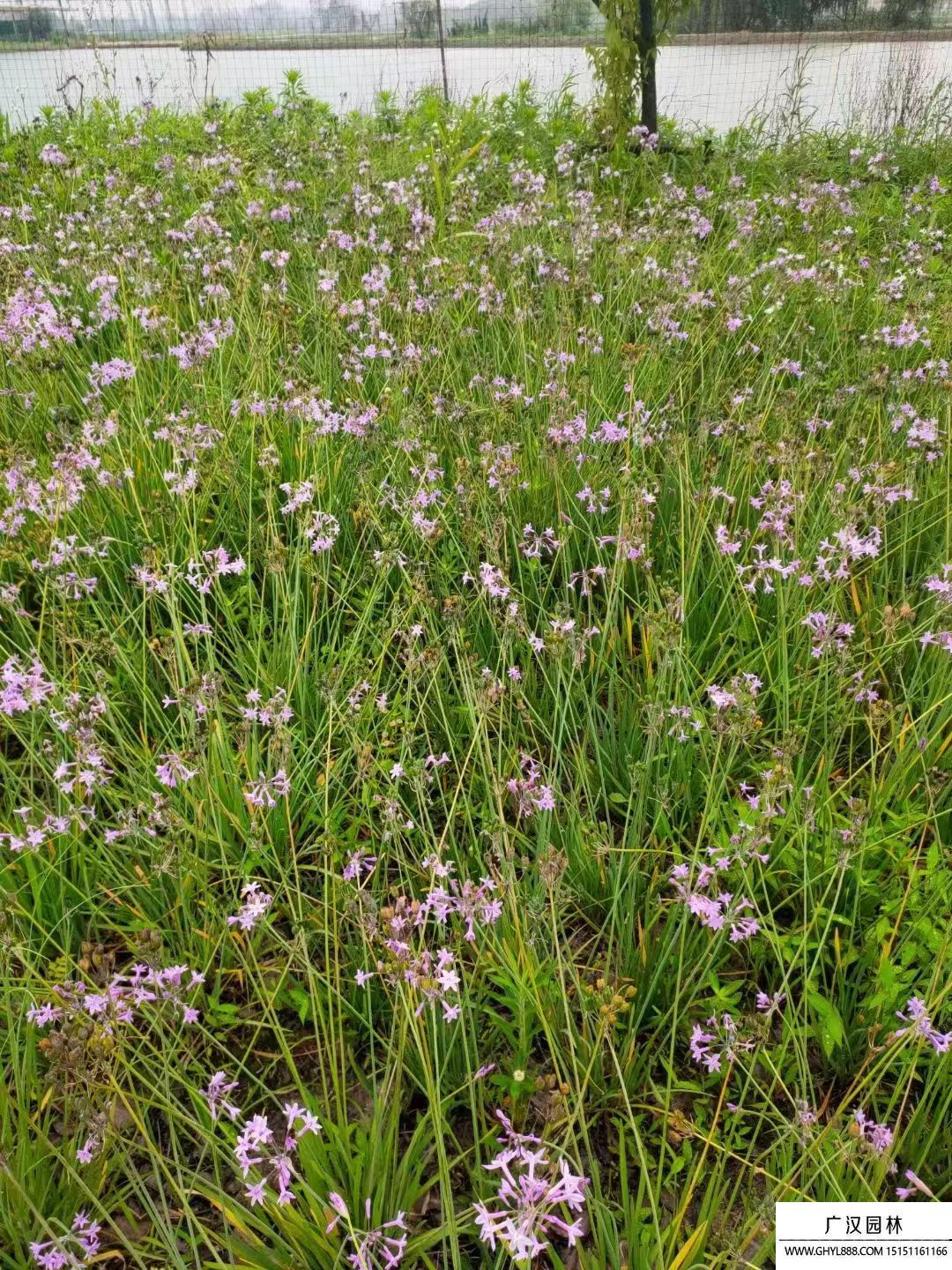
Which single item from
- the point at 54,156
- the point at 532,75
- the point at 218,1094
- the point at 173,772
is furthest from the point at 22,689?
the point at 532,75

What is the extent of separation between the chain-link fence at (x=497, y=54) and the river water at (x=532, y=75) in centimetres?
4

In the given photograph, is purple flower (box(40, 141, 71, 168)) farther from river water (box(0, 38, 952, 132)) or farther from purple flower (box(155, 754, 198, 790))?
purple flower (box(155, 754, 198, 790))

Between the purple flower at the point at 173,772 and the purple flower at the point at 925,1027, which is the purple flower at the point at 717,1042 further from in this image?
the purple flower at the point at 173,772

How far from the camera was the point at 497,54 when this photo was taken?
13891 millimetres

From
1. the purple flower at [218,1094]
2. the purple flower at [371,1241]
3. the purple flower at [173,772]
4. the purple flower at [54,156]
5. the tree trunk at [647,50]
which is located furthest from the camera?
the tree trunk at [647,50]

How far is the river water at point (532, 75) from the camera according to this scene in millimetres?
9742

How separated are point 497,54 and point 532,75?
4.86 m

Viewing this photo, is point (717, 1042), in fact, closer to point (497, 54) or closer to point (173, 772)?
point (173, 772)

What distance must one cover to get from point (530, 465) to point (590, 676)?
0.94 meters

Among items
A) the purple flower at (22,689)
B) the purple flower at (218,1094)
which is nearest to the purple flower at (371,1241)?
the purple flower at (218,1094)

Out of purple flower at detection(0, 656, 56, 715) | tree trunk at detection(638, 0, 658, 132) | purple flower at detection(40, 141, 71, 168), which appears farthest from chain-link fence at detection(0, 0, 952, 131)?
purple flower at detection(0, 656, 56, 715)

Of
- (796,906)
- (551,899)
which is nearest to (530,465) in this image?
(796,906)

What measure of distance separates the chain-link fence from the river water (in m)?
0.04

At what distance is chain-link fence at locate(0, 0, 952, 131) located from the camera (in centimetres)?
1024
